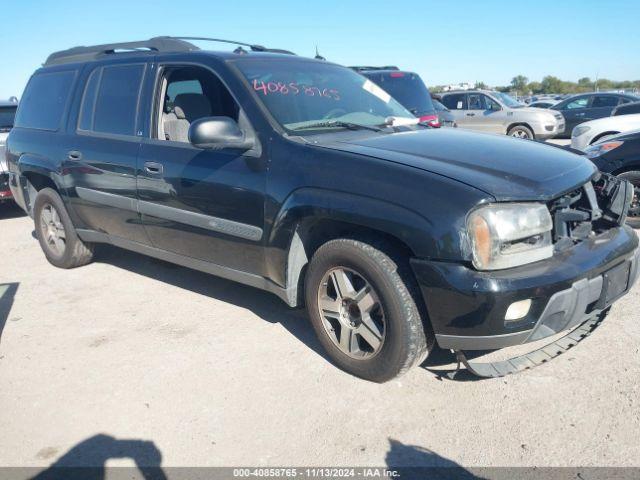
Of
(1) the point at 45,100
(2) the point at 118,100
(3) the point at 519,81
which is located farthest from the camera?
(3) the point at 519,81

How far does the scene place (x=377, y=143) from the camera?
10.7ft

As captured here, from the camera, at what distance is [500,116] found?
49.9 feet

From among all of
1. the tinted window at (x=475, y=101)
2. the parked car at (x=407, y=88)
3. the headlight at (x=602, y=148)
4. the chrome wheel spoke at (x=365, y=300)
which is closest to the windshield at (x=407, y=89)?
the parked car at (x=407, y=88)

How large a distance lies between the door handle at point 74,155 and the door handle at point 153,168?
986mm

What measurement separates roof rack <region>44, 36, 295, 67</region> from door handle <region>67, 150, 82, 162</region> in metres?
0.85

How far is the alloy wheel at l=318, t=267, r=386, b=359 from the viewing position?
3.02 meters

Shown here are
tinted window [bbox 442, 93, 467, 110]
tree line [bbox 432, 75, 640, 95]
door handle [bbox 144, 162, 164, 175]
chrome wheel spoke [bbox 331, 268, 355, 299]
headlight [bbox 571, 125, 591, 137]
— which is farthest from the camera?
tree line [bbox 432, 75, 640, 95]

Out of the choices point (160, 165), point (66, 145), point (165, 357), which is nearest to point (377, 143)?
point (160, 165)

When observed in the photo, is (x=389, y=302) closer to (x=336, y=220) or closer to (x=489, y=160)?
(x=336, y=220)

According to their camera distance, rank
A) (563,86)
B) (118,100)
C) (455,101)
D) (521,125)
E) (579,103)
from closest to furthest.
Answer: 1. (118,100)
2. (521,125)
3. (455,101)
4. (579,103)
5. (563,86)

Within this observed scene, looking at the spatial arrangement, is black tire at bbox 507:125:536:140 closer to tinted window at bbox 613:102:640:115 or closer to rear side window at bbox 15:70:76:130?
tinted window at bbox 613:102:640:115

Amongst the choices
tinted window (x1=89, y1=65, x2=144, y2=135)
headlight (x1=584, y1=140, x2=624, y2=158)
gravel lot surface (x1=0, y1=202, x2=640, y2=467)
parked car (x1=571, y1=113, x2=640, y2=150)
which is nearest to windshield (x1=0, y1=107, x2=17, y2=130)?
tinted window (x1=89, y1=65, x2=144, y2=135)

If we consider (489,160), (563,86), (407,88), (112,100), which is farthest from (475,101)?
(563,86)

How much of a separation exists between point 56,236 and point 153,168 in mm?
2070
